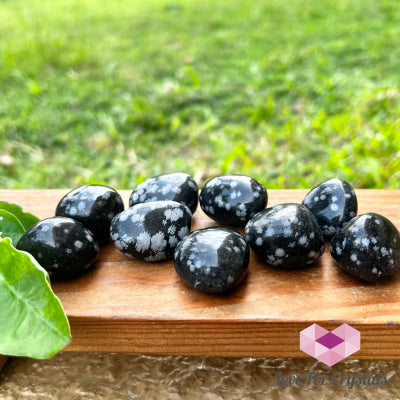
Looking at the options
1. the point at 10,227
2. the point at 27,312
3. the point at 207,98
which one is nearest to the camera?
the point at 27,312

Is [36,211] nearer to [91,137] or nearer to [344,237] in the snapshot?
[344,237]

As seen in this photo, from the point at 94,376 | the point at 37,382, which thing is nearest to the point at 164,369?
the point at 94,376

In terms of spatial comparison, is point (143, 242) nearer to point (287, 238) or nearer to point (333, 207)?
point (287, 238)

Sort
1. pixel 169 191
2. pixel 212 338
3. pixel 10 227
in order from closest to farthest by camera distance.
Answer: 1. pixel 212 338
2. pixel 10 227
3. pixel 169 191

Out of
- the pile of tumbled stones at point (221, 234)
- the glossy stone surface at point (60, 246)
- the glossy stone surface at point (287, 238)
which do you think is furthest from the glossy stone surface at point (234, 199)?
the glossy stone surface at point (60, 246)

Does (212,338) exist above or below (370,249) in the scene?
below

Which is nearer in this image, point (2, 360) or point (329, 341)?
point (329, 341)

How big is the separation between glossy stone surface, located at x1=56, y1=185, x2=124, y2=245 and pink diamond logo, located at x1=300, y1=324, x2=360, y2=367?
447 millimetres

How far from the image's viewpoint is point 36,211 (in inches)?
43.8

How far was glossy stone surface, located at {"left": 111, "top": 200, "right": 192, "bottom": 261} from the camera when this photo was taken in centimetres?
85

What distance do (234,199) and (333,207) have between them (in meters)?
0.20

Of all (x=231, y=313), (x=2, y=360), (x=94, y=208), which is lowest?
(x=2, y=360)

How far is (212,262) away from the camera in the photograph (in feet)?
2.47

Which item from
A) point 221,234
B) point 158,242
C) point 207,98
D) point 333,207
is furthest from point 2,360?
point 207,98
